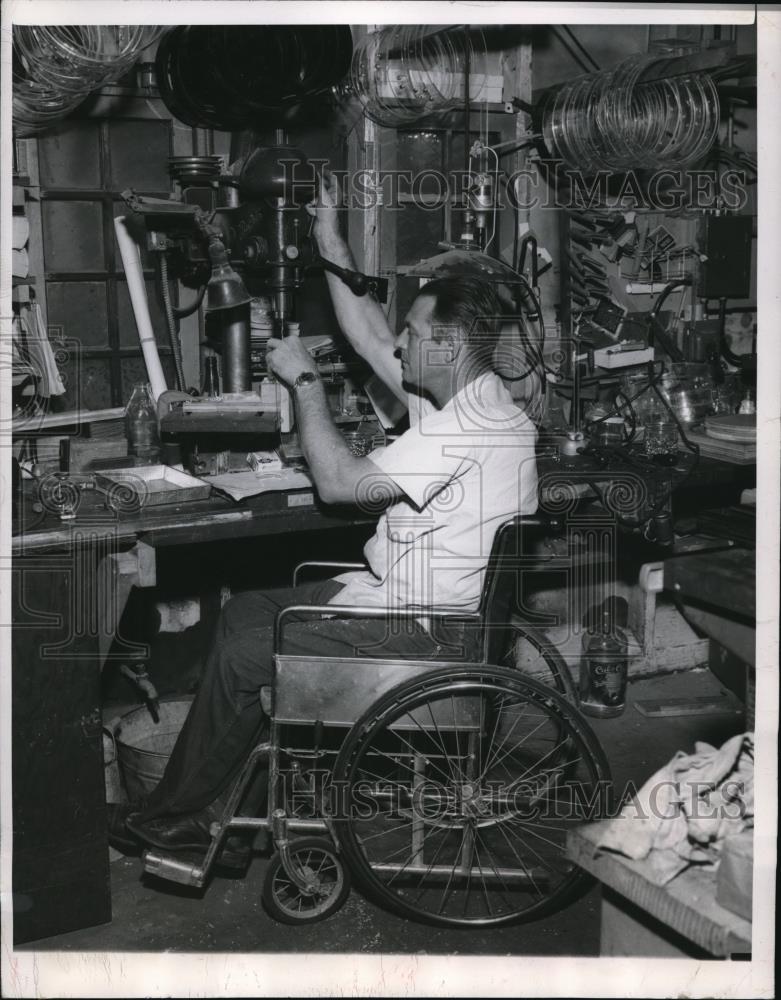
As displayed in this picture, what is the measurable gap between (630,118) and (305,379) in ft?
5.63

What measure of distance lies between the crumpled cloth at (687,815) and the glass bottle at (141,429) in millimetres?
2042

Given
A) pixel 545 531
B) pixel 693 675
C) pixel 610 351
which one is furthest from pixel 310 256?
pixel 693 675

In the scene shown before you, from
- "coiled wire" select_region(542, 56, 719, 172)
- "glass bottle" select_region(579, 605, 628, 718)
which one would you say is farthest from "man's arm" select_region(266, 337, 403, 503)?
"glass bottle" select_region(579, 605, 628, 718)

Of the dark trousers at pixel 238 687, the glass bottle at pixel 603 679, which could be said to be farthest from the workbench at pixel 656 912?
the glass bottle at pixel 603 679

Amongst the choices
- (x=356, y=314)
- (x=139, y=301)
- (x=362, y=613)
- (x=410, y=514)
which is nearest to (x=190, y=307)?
(x=139, y=301)

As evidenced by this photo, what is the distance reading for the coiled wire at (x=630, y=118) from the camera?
391 cm

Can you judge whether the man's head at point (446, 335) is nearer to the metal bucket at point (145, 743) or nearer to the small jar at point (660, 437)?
the small jar at point (660, 437)

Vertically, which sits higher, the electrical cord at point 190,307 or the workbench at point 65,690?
the electrical cord at point 190,307

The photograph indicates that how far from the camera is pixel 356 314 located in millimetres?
3592

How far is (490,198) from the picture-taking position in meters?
4.18

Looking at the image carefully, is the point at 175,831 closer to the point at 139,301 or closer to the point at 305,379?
the point at 305,379

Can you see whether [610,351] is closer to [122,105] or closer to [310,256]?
[310,256]

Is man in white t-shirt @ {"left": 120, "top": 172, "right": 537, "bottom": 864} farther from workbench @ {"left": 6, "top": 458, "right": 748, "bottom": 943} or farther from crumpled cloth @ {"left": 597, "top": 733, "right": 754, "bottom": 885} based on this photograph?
crumpled cloth @ {"left": 597, "top": 733, "right": 754, "bottom": 885}

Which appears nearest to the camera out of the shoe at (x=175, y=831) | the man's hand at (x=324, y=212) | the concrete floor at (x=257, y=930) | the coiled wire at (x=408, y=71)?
the concrete floor at (x=257, y=930)
